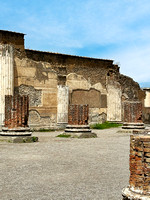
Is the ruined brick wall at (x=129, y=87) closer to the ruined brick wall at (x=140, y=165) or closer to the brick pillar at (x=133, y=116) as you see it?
the brick pillar at (x=133, y=116)

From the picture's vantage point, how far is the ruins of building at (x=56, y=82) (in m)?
10.8

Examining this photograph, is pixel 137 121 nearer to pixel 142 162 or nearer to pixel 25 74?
pixel 25 74

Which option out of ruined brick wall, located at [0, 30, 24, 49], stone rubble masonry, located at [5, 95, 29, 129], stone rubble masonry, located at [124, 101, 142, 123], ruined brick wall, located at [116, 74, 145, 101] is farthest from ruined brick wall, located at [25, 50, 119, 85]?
stone rubble masonry, located at [5, 95, 29, 129]

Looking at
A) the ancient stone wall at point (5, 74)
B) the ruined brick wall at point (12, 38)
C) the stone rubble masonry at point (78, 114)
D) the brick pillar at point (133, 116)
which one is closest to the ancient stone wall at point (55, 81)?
the ruined brick wall at point (12, 38)

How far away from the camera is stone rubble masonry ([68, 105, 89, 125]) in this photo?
9.09m

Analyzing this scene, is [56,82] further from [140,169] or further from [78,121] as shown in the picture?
[140,169]

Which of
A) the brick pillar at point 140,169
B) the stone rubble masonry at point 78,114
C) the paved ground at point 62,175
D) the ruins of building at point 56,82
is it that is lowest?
the paved ground at point 62,175

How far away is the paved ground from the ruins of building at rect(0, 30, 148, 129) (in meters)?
5.63

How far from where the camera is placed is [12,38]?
36.0 feet

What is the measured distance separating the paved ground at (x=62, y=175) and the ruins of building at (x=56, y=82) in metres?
5.63

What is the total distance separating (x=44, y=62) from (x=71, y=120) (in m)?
3.58

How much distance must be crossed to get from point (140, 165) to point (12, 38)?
9473 millimetres

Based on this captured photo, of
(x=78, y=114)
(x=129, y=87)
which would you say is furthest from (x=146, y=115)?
(x=78, y=114)

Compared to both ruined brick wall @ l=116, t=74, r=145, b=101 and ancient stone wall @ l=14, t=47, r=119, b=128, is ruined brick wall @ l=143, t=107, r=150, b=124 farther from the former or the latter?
ancient stone wall @ l=14, t=47, r=119, b=128
